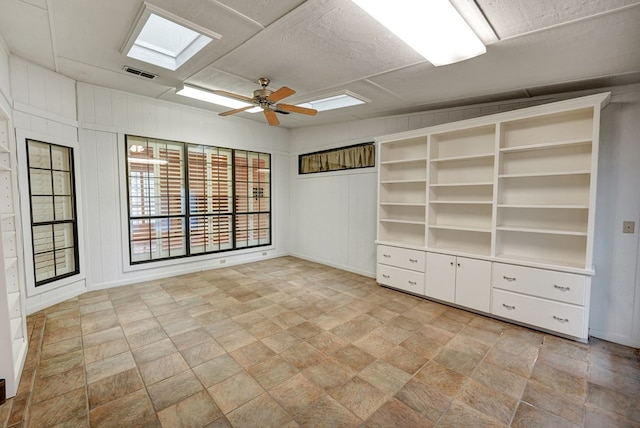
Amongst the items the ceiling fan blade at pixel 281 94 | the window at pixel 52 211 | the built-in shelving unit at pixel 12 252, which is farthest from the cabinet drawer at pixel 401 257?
the window at pixel 52 211

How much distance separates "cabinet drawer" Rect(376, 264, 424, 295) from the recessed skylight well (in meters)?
3.72

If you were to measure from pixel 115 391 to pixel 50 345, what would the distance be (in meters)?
1.23

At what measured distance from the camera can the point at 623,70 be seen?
279cm

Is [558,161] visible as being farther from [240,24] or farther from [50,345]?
[50,345]

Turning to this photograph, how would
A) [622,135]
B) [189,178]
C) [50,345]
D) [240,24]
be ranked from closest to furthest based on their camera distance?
[240,24], [50,345], [622,135], [189,178]

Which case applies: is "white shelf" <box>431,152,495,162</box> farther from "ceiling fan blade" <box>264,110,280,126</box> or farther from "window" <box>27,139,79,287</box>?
"window" <box>27,139,79,287</box>

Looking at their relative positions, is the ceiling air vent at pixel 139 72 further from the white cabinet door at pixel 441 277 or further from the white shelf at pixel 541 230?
Result: the white shelf at pixel 541 230

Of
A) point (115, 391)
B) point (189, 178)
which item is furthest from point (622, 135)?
point (189, 178)

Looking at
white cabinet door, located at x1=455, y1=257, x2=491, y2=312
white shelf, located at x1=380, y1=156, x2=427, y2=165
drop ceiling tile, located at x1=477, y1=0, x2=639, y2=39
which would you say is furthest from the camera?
white shelf, located at x1=380, y1=156, x2=427, y2=165

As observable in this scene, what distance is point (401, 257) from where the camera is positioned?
4.34 metres

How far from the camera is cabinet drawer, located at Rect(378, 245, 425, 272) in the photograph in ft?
13.6

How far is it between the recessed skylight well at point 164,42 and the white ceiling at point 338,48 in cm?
8

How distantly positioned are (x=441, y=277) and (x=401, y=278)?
0.62 m

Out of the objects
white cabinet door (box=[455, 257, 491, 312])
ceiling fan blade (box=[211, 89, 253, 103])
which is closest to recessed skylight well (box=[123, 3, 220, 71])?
ceiling fan blade (box=[211, 89, 253, 103])
